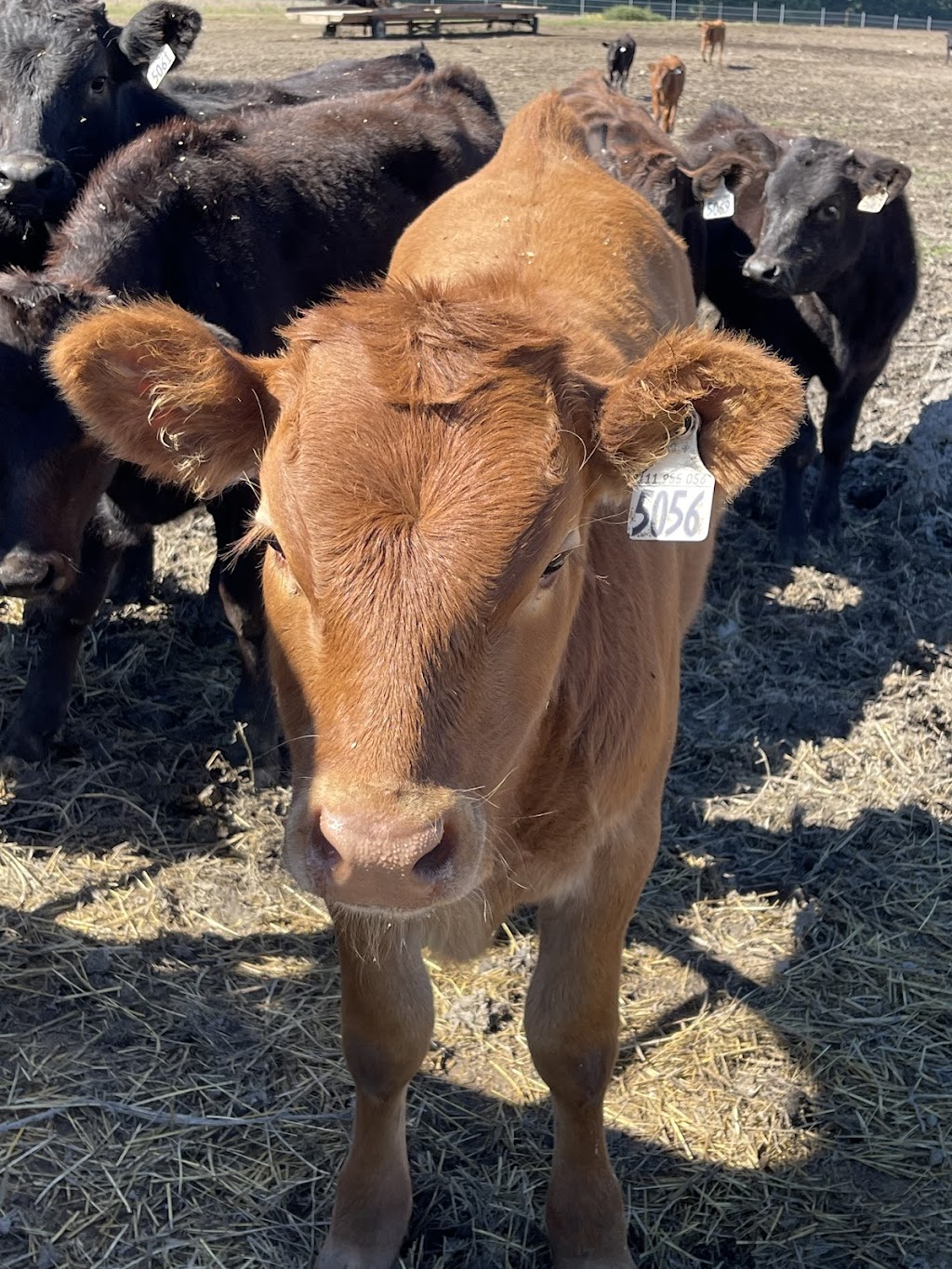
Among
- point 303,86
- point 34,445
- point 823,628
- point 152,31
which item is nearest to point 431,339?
point 34,445

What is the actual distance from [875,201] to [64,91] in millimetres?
4365

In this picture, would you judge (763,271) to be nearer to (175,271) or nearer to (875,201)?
(875,201)

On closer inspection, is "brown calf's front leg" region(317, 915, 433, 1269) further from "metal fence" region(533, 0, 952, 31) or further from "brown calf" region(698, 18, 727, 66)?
"metal fence" region(533, 0, 952, 31)

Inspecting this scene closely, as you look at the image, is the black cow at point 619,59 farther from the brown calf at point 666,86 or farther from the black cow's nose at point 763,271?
the black cow's nose at point 763,271

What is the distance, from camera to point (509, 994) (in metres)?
3.81

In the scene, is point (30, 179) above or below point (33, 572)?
above

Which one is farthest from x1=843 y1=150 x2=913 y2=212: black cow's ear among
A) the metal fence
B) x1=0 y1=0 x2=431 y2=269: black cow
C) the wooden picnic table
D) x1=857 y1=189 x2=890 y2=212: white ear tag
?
the metal fence

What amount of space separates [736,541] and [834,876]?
115 inches

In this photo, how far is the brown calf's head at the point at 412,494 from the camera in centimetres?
203

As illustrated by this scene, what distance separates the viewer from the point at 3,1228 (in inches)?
116

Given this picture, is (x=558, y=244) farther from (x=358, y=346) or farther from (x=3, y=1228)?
(x=3, y=1228)

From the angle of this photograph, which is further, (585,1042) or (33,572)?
(33,572)

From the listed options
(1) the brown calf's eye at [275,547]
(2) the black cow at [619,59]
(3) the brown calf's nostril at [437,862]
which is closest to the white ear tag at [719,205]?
(1) the brown calf's eye at [275,547]

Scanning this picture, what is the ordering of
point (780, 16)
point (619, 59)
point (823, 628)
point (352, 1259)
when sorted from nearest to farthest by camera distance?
point (352, 1259), point (823, 628), point (619, 59), point (780, 16)
